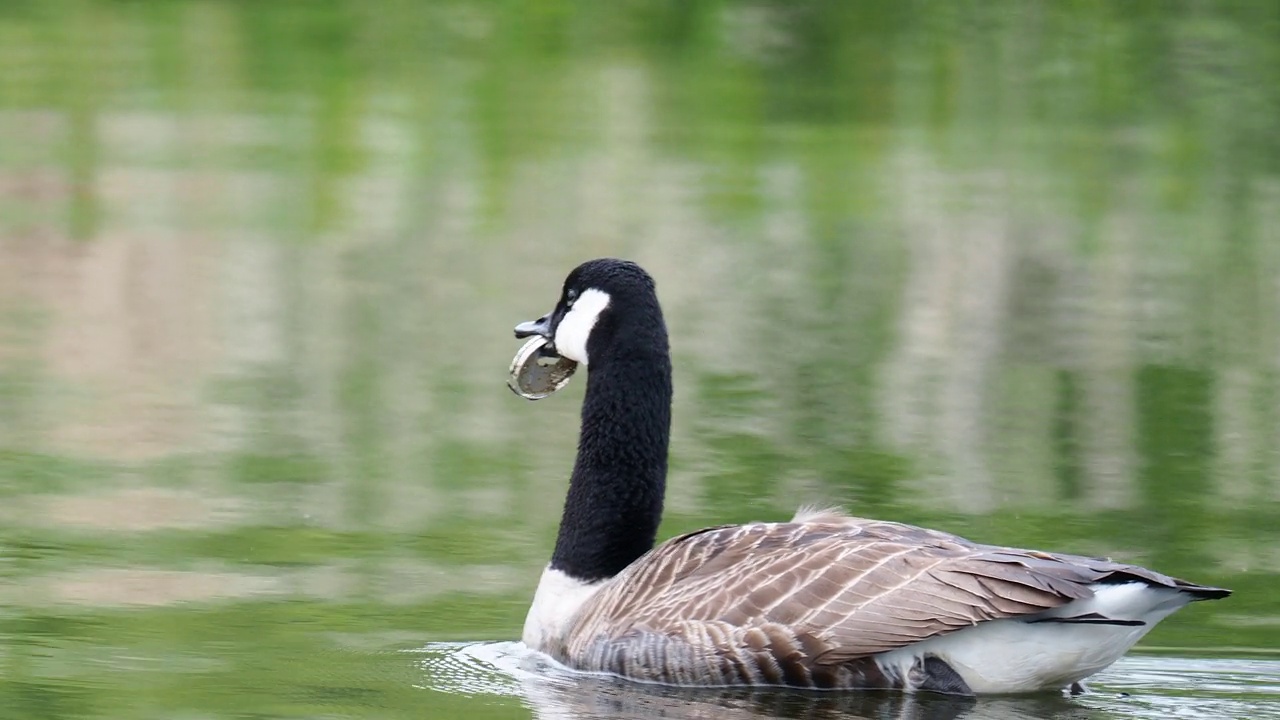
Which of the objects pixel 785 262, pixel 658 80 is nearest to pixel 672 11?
pixel 658 80

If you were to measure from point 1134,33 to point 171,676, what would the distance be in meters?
36.4

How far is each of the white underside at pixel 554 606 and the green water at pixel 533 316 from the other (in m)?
0.24

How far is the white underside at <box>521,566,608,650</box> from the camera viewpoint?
922 centimetres

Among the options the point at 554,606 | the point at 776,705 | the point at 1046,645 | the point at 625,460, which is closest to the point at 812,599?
the point at 776,705

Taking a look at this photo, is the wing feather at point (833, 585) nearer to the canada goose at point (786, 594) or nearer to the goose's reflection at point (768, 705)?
the canada goose at point (786, 594)

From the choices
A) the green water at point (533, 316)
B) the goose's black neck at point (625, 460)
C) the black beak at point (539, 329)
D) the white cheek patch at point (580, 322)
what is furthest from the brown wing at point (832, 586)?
the black beak at point (539, 329)

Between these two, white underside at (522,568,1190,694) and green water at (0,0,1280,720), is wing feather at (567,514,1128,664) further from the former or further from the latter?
green water at (0,0,1280,720)

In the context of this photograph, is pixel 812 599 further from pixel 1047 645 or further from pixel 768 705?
pixel 1047 645

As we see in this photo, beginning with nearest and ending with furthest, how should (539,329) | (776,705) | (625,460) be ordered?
(776,705) → (625,460) → (539,329)

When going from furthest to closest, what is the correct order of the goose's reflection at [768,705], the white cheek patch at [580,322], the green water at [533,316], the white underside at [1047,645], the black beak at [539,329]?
1. the black beak at [539,329]
2. the white cheek patch at [580,322]
3. the green water at [533,316]
4. the goose's reflection at [768,705]
5. the white underside at [1047,645]

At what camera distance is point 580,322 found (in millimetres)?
9805

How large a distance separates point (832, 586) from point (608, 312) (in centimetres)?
195

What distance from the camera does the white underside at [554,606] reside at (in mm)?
9219

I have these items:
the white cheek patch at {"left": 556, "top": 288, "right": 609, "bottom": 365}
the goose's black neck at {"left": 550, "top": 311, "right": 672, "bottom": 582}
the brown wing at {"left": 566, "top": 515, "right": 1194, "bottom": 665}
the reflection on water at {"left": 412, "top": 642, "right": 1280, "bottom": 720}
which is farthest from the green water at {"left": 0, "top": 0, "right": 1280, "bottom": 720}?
the white cheek patch at {"left": 556, "top": 288, "right": 609, "bottom": 365}
